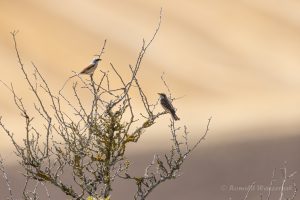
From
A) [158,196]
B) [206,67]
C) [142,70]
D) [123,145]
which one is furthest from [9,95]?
[123,145]

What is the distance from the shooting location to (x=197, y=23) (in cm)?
5416

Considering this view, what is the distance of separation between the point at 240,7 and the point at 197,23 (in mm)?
3495

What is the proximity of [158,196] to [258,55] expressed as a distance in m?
21.6

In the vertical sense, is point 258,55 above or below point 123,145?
above

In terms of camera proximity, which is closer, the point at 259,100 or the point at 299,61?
the point at 259,100

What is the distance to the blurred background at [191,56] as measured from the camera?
3862 centimetres

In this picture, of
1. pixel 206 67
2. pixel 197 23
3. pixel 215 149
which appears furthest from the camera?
pixel 197 23

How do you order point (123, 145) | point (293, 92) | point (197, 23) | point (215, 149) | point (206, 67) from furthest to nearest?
point (197, 23) → point (206, 67) → point (293, 92) → point (215, 149) → point (123, 145)

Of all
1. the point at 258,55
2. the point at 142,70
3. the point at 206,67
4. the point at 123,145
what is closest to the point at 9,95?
the point at 142,70

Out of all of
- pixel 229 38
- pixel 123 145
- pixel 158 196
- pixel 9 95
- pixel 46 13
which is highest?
pixel 46 13

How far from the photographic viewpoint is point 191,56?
51.5 meters

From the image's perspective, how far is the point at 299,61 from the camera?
5022cm

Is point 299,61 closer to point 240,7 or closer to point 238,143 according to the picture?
point 240,7

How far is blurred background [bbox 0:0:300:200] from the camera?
1521 inches
